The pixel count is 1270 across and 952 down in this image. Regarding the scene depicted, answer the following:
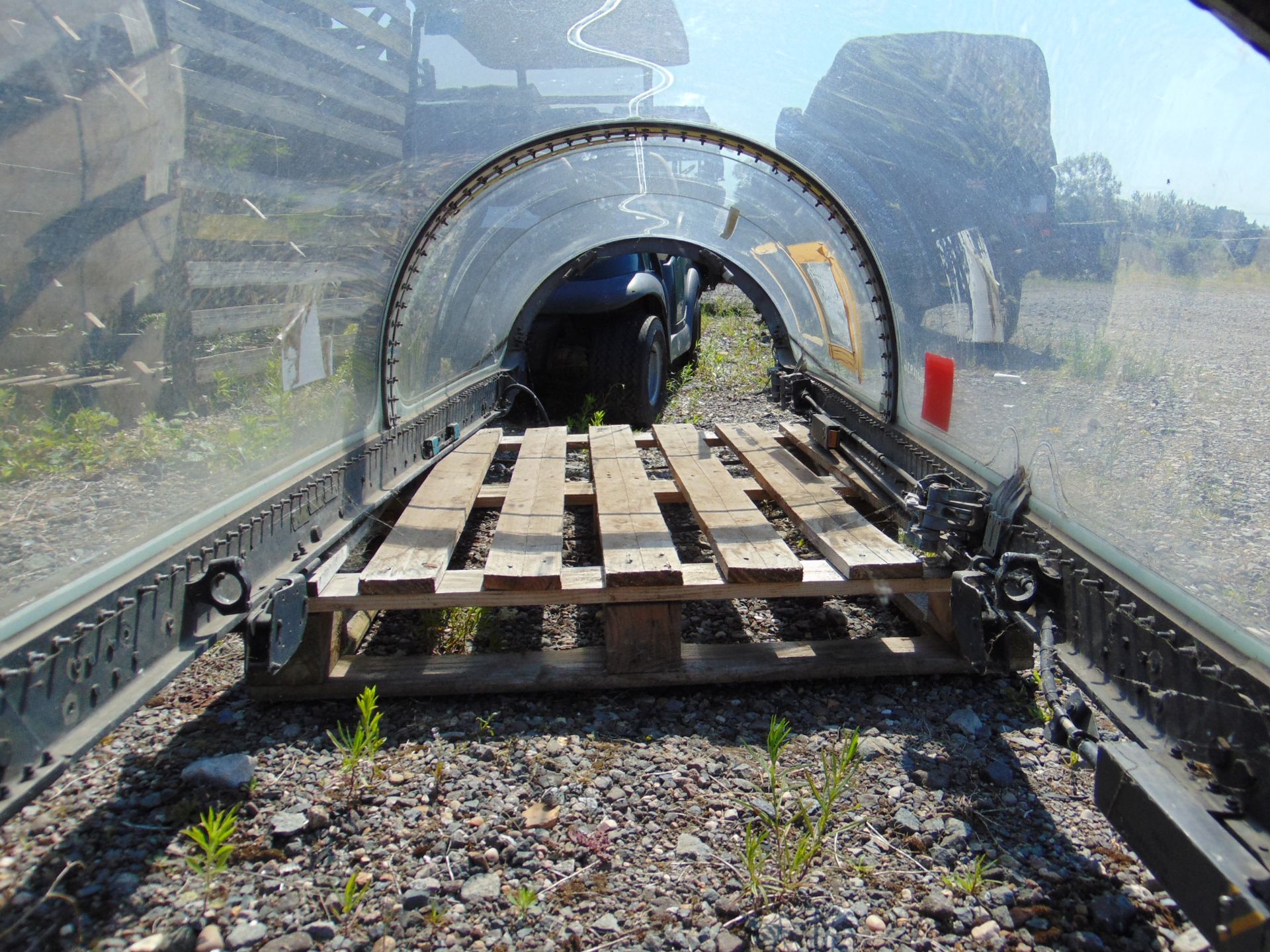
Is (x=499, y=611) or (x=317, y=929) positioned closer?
(x=317, y=929)

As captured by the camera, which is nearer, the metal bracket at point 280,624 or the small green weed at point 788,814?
the small green weed at point 788,814

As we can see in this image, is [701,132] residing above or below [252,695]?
above

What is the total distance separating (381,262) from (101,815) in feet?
7.83

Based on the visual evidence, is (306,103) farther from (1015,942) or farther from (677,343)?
(677,343)

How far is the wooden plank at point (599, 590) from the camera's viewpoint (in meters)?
2.66

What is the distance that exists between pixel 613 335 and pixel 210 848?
504cm

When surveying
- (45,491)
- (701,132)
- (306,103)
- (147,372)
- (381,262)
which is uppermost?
(701,132)

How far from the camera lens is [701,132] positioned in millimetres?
4383

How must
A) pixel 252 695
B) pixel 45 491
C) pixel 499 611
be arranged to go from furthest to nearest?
pixel 499 611
pixel 252 695
pixel 45 491

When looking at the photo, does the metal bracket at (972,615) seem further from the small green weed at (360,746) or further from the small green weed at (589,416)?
the small green weed at (589,416)

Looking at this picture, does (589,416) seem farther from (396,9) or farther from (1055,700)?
(1055,700)

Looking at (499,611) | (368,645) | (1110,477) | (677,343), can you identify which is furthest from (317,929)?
(677,343)

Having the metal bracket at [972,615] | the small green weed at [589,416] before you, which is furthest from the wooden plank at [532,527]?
the small green weed at [589,416]

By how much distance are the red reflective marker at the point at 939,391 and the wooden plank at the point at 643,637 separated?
58.3 inches
